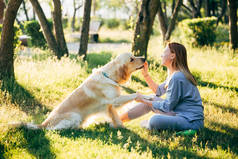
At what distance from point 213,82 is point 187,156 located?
14.0 feet

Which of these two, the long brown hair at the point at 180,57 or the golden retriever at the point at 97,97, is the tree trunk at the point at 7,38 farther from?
the long brown hair at the point at 180,57

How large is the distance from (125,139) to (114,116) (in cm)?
54

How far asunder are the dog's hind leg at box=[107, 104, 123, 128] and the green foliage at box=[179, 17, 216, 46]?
9.32m

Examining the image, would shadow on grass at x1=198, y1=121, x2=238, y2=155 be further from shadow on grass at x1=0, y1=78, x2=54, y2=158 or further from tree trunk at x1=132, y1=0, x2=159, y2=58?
tree trunk at x1=132, y1=0, x2=159, y2=58

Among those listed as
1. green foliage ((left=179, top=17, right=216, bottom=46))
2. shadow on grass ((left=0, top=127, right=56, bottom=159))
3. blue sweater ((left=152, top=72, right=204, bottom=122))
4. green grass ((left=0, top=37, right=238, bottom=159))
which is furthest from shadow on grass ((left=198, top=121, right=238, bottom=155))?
green foliage ((left=179, top=17, right=216, bottom=46))

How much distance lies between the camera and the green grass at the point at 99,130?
3145mm

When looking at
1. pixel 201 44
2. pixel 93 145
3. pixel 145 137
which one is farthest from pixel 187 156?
pixel 201 44

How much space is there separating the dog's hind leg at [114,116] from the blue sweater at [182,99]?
0.72 meters

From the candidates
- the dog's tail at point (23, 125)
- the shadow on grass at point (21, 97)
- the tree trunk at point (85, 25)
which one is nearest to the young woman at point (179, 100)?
the dog's tail at point (23, 125)

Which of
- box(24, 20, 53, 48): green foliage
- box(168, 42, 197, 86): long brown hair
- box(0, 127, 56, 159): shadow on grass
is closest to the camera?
box(0, 127, 56, 159): shadow on grass

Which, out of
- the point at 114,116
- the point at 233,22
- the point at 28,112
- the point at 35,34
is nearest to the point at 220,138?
the point at 114,116

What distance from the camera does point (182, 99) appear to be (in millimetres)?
3666

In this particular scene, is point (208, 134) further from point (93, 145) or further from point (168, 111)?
point (93, 145)

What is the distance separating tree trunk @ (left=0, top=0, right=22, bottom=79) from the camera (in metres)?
5.67
